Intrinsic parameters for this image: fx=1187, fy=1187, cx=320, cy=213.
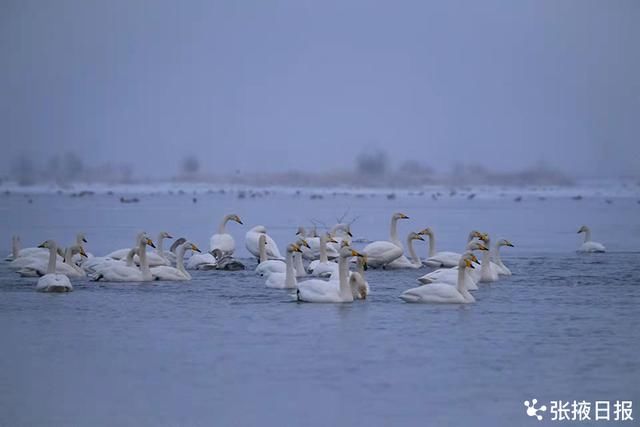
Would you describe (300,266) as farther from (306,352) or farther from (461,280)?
(306,352)

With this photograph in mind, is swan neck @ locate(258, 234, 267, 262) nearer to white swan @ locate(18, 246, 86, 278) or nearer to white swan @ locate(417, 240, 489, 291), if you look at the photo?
white swan @ locate(18, 246, 86, 278)

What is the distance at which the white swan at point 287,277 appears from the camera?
16.1m

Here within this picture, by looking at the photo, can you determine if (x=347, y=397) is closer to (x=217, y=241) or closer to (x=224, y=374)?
(x=224, y=374)

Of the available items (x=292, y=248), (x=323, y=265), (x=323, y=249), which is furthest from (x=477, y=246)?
(x=292, y=248)

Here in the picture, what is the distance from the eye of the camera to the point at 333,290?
14805 millimetres

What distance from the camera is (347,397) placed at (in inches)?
370

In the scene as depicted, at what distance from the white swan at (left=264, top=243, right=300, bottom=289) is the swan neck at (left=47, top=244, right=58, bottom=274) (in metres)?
2.96

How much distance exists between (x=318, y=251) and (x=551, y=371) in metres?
10.2

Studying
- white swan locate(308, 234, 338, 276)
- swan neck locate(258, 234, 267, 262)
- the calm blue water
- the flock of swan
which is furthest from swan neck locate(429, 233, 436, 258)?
swan neck locate(258, 234, 267, 262)

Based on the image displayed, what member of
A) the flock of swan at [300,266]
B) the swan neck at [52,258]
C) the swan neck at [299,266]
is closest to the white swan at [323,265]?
the flock of swan at [300,266]

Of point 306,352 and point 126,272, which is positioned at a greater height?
point 126,272

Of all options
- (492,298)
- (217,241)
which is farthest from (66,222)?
(492,298)

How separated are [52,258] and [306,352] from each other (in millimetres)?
6421

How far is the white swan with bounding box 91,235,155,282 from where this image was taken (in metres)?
17.0
